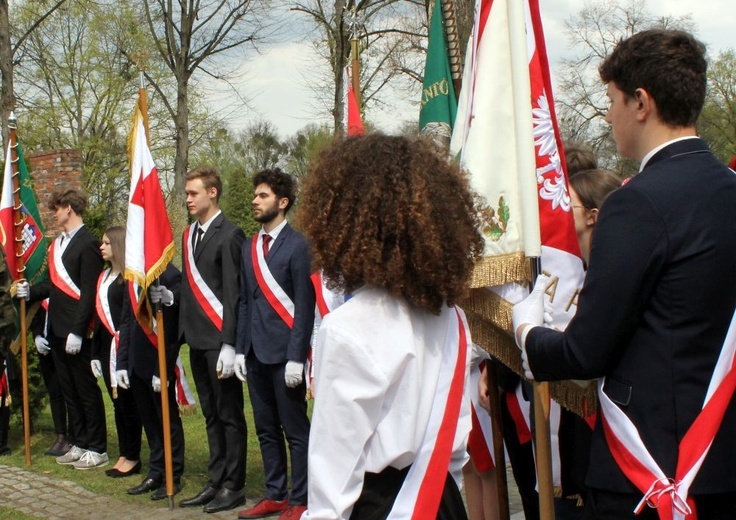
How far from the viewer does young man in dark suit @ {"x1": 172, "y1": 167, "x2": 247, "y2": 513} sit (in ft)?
19.6

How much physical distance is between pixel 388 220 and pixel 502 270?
34.9 inches

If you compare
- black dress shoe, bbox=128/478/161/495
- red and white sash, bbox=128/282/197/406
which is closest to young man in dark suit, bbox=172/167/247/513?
red and white sash, bbox=128/282/197/406

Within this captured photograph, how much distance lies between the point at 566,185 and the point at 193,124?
29326 millimetres

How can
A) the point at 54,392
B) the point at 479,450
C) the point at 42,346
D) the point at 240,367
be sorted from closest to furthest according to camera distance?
the point at 479,450
the point at 240,367
the point at 42,346
the point at 54,392

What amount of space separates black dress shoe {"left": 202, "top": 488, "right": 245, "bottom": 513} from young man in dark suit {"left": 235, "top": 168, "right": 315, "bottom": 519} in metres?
0.19

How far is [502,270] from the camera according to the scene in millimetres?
2963

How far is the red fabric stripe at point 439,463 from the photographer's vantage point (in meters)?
2.18

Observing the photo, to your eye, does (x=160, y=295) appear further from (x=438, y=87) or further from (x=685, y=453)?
(x=685, y=453)

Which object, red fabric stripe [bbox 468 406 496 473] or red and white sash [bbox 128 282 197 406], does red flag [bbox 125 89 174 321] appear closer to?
red and white sash [bbox 128 282 197 406]

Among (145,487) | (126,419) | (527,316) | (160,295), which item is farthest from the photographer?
(126,419)

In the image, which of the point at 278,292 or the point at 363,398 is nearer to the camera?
the point at 363,398

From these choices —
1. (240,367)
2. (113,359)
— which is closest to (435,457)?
(240,367)

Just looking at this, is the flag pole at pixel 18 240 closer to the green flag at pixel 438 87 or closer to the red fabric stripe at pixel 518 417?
the green flag at pixel 438 87

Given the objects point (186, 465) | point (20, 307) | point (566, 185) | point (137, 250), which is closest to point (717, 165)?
point (566, 185)
